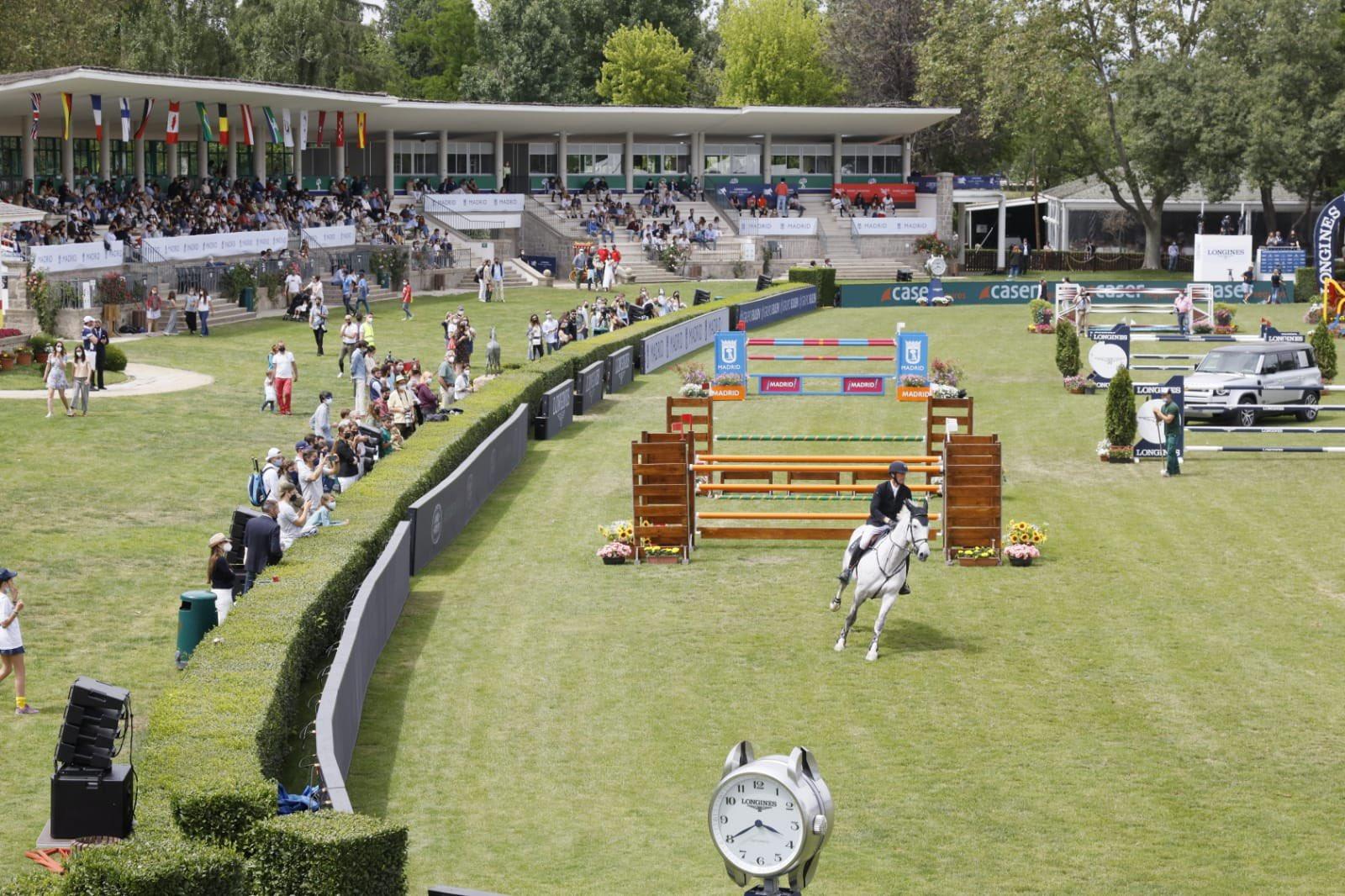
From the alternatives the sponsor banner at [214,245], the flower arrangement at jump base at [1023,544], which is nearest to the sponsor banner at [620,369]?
the sponsor banner at [214,245]

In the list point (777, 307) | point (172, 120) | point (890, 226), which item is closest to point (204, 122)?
point (172, 120)

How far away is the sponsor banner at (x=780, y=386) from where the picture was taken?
38031 mm

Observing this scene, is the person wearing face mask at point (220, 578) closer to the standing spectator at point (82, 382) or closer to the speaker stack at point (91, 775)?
the speaker stack at point (91, 775)

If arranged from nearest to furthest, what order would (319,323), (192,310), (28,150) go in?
(319,323) → (192,310) → (28,150)

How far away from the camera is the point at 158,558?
2141 centimetres

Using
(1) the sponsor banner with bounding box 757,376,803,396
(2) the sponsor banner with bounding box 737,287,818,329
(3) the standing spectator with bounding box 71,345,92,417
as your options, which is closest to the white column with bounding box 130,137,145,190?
(2) the sponsor banner with bounding box 737,287,818,329

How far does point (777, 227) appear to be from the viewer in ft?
246

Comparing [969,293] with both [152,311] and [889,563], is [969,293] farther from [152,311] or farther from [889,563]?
[889,563]

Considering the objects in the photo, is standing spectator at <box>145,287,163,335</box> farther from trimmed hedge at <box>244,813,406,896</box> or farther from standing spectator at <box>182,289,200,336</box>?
trimmed hedge at <box>244,813,406,896</box>

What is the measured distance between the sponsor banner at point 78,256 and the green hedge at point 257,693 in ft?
68.1

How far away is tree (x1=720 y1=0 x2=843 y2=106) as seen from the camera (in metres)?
97.3

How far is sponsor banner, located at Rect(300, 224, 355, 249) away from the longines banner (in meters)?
18.9

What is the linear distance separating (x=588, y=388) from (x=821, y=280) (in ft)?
93.9

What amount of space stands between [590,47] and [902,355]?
223 ft
